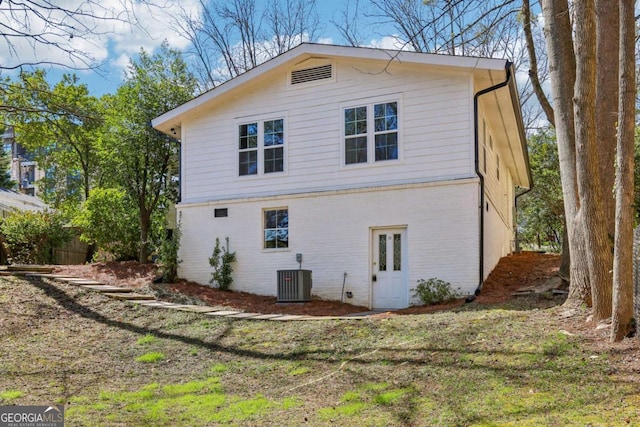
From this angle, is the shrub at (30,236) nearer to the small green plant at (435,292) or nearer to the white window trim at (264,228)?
the white window trim at (264,228)

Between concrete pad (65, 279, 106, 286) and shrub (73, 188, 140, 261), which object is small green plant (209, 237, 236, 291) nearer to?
concrete pad (65, 279, 106, 286)

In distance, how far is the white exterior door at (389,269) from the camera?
11789 millimetres

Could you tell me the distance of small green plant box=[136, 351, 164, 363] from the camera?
7.16 metres

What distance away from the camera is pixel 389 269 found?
11969 millimetres

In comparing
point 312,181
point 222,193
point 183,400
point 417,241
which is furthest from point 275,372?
point 222,193

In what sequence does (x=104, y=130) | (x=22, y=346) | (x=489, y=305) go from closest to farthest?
(x=22, y=346)
(x=489, y=305)
(x=104, y=130)

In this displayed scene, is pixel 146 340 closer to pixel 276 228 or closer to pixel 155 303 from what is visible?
pixel 155 303

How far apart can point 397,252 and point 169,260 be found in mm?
5488

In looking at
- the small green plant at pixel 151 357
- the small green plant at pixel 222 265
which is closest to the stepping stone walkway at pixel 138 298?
the small green plant at pixel 222 265

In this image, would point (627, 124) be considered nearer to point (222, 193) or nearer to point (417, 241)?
point (417, 241)

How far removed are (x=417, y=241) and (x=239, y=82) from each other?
5.75 m

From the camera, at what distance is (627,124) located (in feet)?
19.0

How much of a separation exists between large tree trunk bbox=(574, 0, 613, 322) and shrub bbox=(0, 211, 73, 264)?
14.0m

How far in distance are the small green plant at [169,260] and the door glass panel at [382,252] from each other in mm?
5021
